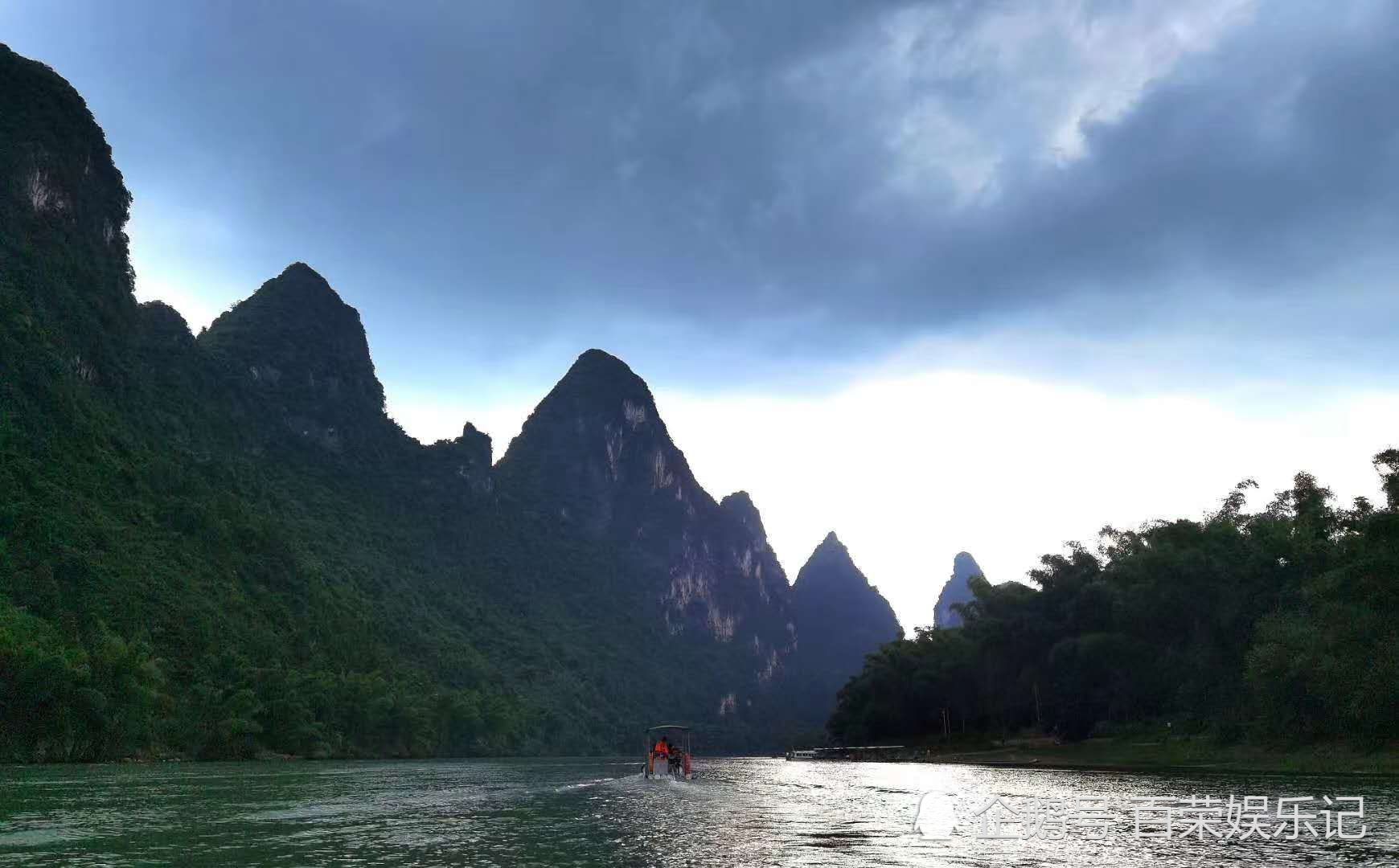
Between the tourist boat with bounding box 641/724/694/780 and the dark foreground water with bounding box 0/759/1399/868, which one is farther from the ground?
the dark foreground water with bounding box 0/759/1399/868

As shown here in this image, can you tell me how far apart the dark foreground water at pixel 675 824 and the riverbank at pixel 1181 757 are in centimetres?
539

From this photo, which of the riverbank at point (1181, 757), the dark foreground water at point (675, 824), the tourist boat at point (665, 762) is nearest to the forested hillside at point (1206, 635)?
the riverbank at point (1181, 757)

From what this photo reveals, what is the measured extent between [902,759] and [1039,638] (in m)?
21.1

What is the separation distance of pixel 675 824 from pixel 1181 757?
4954 centimetres

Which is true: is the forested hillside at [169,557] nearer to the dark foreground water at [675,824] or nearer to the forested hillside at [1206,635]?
the dark foreground water at [675,824]

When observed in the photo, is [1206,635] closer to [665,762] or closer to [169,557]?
[665,762]

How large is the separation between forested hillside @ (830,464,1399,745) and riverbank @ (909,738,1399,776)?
1.14m

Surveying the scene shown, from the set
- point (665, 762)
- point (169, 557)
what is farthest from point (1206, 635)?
point (169, 557)

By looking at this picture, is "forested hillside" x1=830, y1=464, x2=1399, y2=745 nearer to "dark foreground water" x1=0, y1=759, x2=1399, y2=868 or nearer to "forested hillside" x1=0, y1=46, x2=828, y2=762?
"dark foreground water" x1=0, y1=759, x2=1399, y2=868

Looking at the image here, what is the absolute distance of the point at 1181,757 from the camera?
64.9 meters

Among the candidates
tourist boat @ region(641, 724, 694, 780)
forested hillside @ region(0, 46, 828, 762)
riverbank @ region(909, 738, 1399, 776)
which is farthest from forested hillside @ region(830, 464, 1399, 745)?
forested hillside @ region(0, 46, 828, 762)

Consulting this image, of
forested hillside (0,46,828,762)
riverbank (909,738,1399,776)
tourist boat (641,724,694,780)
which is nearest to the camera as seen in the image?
riverbank (909,738,1399,776)

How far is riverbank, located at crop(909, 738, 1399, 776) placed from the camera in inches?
1879

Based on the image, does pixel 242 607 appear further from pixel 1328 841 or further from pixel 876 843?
pixel 1328 841
